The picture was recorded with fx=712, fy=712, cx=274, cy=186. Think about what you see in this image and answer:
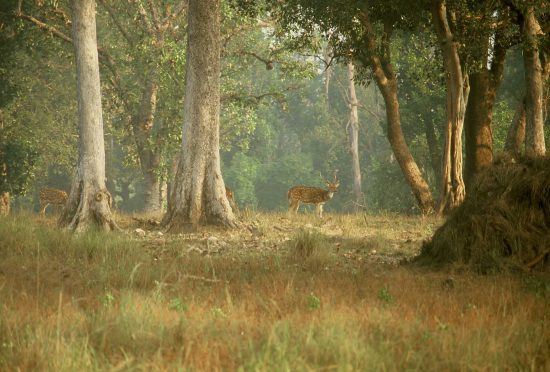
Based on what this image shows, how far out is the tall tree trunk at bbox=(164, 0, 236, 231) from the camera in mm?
16656

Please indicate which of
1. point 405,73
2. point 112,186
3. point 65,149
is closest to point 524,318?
point 405,73

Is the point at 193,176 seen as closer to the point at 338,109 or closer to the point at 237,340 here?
the point at 237,340

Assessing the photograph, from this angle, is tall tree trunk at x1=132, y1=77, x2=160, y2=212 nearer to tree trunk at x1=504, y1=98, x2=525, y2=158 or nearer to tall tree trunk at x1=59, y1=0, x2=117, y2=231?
tall tree trunk at x1=59, y1=0, x2=117, y2=231

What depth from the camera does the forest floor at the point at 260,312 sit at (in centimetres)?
543

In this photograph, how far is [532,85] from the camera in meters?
18.4

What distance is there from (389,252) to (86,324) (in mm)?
7870

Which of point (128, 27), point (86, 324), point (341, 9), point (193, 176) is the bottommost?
point (86, 324)

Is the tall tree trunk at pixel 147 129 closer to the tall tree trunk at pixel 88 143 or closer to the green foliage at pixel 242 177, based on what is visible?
the tall tree trunk at pixel 88 143

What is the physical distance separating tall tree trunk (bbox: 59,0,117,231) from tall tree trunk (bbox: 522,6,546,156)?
10.4 metres

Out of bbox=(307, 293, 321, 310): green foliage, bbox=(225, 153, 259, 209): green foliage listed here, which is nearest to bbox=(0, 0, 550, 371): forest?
bbox=(307, 293, 321, 310): green foliage

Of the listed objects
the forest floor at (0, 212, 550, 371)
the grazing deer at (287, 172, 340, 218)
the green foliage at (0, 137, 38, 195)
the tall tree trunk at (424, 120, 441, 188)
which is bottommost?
the forest floor at (0, 212, 550, 371)

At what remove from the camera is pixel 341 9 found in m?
19.4

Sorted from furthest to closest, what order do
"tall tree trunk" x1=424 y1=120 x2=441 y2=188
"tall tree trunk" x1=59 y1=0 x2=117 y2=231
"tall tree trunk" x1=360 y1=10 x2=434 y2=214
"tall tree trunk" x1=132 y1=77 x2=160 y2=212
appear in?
"tall tree trunk" x1=132 y1=77 x2=160 y2=212 → "tall tree trunk" x1=424 y1=120 x2=441 y2=188 → "tall tree trunk" x1=360 y1=10 x2=434 y2=214 → "tall tree trunk" x1=59 y1=0 x2=117 y2=231

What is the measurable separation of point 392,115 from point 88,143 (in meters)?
10.2
